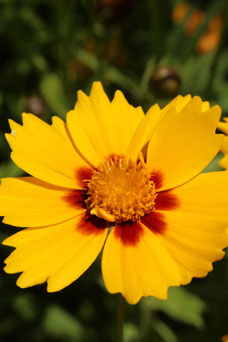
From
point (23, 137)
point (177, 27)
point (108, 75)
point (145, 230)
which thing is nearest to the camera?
point (145, 230)

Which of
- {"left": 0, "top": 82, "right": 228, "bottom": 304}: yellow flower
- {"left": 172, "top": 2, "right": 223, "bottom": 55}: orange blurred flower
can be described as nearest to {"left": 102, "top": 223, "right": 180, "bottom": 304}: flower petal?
{"left": 0, "top": 82, "right": 228, "bottom": 304}: yellow flower

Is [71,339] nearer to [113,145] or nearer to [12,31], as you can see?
[113,145]

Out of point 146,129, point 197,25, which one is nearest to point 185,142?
point 146,129

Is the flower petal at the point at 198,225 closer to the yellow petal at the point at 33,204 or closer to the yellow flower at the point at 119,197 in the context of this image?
the yellow flower at the point at 119,197

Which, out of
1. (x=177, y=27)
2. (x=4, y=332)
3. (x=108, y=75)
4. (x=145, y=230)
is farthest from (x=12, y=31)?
(x=145, y=230)

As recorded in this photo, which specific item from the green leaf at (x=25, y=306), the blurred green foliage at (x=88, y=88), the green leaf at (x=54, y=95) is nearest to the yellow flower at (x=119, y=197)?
the blurred green foliage at (x=88, y=88)

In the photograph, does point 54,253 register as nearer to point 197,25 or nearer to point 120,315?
point 120,315
